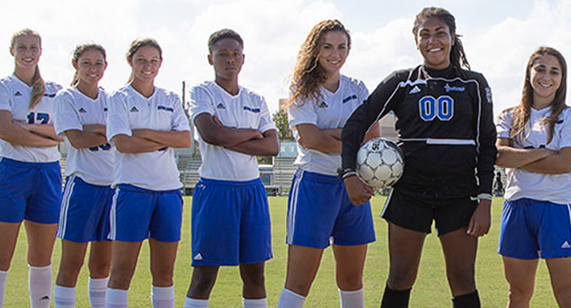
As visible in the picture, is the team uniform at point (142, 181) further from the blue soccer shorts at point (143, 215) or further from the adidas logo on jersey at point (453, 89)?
the adidas logo on jersey at point (453, 89)

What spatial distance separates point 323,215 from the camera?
4.41 meters

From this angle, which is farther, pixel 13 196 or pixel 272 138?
pixel 13 196

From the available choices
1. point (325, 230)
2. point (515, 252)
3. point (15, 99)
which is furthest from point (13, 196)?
point (515, 252)

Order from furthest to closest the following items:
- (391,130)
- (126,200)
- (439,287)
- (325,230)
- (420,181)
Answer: (391,130) < (439,287) < (126,200) < (325,230) < (420,181)

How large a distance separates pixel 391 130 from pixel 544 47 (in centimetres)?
4674

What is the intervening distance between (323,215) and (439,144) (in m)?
1.04

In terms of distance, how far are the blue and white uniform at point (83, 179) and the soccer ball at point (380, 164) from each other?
2.45 meters

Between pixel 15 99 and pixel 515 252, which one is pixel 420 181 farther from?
pixel 15 99

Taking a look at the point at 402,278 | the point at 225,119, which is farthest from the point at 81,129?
the point at 402,278

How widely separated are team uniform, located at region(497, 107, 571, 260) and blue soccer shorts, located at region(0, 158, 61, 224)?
13.1 ft

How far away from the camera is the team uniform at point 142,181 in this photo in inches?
185

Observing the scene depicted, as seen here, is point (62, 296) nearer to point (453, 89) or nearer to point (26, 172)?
point (26, 172)

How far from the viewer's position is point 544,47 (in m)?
4.86

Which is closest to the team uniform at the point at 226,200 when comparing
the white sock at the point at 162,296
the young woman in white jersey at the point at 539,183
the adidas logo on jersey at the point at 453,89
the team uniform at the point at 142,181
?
the team uniform at the point at 142,181
